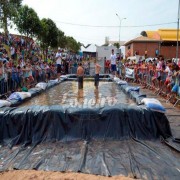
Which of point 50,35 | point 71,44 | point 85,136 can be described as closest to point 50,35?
point 50,35

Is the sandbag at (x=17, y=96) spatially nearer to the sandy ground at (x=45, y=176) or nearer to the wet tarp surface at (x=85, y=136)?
the wet tarp surface at (x=85, y=136)

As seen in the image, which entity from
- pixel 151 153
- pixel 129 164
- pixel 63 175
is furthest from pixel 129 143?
pixel 63 175

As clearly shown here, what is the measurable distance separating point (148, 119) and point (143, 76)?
39.4 ft

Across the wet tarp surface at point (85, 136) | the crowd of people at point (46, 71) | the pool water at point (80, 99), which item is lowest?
the wet tarp surface at point (85, 136)

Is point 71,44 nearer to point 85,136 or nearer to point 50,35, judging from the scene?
point 50,35

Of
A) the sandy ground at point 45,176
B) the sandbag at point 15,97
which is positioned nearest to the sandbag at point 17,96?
the sandbag at point 15,97

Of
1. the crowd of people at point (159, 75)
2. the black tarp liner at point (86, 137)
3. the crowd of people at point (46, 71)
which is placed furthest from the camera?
the crowd of people at point (46, 71)

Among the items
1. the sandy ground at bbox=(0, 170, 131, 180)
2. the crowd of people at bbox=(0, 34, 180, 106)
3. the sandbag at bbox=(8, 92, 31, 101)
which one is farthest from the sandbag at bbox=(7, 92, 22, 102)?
the sandy ground at bbox=(0, 170, 131, 180)

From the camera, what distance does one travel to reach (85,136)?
6.70 metres

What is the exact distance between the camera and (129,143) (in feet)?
21.0

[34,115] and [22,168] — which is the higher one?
[34,115]

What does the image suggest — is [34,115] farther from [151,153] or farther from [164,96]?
[164,96]

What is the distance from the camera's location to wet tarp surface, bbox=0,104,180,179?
5.43 meters

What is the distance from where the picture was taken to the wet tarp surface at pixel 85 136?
543 cm
